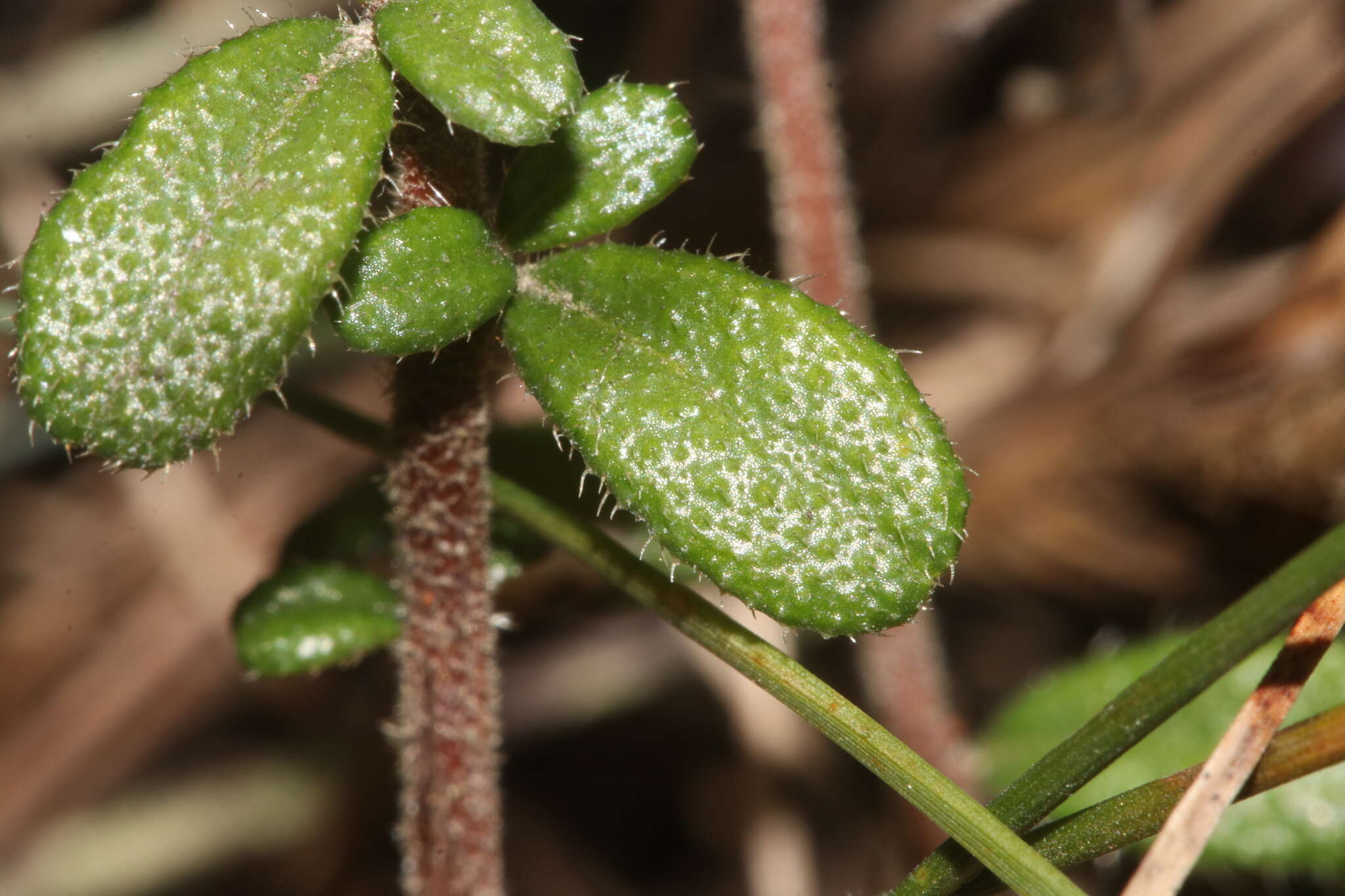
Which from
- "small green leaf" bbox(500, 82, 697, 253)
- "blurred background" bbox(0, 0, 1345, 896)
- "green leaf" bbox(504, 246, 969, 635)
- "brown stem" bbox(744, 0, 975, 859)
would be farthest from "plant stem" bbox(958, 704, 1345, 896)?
"blurred background" bbox(0, 0, 1345, 896)

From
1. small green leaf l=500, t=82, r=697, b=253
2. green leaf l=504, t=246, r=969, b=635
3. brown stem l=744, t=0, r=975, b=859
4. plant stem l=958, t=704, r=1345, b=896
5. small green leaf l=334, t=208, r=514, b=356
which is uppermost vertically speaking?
brown stem l=744, t=0, r=975, b=859

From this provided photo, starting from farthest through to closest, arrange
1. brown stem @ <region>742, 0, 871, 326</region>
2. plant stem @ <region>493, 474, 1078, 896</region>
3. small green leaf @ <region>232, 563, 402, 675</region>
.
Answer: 1. brown stem @ <region>742, 0, 871, 326</region>
2. small green leaf @ <region>232, 563, 402, 675</region>
3. plant stem @ <region>493, 474, 1078, 896</region>

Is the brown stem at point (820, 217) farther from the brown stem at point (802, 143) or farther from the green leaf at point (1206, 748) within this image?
the green leaf at point (1206, 748)

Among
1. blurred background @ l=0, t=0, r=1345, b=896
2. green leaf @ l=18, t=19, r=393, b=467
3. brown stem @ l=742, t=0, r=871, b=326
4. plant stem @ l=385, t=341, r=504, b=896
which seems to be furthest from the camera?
blurred background @ l=0, t=0, r=1345, b=896

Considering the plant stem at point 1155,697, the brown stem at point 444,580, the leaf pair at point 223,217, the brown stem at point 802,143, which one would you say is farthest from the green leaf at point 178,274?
the brown stem at point 802,143

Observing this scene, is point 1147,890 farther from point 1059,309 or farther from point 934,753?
point 1059,309

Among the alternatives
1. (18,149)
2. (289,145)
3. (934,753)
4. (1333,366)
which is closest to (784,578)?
(289,145)

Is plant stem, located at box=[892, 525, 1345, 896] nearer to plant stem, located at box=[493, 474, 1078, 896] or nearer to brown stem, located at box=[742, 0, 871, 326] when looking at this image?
plant stem, located at box=[493, 474, 1078, 896]
